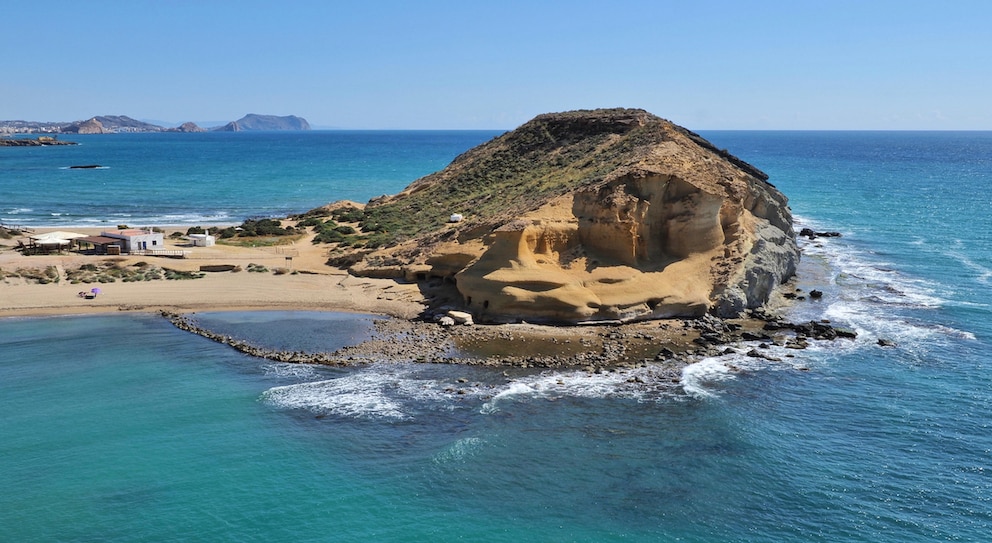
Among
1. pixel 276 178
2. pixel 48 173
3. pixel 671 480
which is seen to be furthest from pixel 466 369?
pixel 48 173

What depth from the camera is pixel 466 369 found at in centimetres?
3189

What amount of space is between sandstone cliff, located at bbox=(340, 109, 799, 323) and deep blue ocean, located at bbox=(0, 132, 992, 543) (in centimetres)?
523

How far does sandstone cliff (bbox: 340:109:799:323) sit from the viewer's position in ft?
123

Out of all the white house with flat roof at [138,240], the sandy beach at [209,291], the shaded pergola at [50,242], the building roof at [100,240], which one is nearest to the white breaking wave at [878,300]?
the sandy beach at [209,291]

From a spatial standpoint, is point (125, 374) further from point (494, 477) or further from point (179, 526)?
point (494, 477)

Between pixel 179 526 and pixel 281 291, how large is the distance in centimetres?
2503

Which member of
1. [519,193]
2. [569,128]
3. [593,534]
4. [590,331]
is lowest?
[593,534]

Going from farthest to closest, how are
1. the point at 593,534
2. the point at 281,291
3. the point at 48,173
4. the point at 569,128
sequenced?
1. the point at 48,173
2. the point at 569,128
3. the point at 281,291
4. the point at 593,534

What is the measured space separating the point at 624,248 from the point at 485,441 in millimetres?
16871

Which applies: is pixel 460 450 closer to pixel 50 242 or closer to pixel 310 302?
pixel 310 302

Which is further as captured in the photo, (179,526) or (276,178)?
(276,178)

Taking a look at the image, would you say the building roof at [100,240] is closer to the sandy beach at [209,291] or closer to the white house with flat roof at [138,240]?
the white house with flat roof at [138,240]

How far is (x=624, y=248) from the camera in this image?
38.8 metres

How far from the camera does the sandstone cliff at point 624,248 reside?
123 ft
